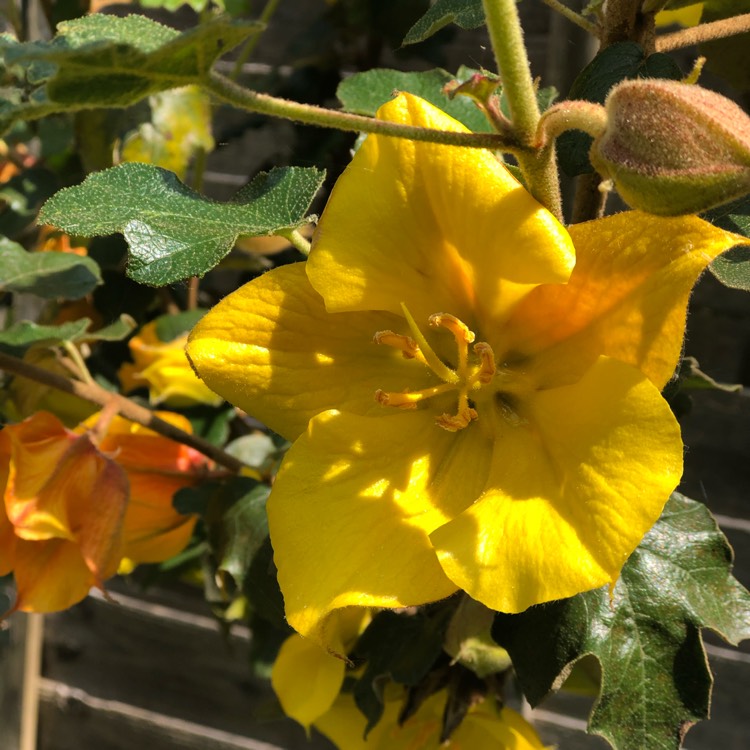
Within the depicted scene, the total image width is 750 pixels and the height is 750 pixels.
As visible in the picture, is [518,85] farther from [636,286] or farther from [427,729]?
[427,729]

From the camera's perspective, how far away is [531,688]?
19.6 inches

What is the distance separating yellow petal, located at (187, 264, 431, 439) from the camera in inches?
16.7

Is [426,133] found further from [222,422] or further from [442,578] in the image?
[222,422]

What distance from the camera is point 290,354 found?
439mm

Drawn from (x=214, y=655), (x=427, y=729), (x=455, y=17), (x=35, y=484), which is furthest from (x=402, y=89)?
(x=214, y=655)

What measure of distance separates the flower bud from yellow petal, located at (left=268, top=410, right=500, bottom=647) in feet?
0.57

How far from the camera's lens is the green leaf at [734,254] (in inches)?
16.9

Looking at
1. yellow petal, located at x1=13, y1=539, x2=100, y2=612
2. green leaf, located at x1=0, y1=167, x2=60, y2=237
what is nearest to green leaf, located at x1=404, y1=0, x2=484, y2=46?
yellow petal, located at x1=13, y1=539, x2=100, y2=612

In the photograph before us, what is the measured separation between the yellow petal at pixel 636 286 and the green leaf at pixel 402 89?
0.85 feet

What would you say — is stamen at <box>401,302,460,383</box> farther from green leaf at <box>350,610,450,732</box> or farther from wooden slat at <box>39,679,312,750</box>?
wooden slat at <box>39,679,312,750</box>

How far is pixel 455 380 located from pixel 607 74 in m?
0.18

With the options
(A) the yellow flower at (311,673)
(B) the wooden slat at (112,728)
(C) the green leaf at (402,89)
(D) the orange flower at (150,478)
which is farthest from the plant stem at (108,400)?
(B) the wooden slat at (112,728)

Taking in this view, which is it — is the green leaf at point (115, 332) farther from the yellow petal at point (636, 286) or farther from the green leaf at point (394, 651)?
the yellow petal at point (636, 286)

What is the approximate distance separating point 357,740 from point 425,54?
81 cm
